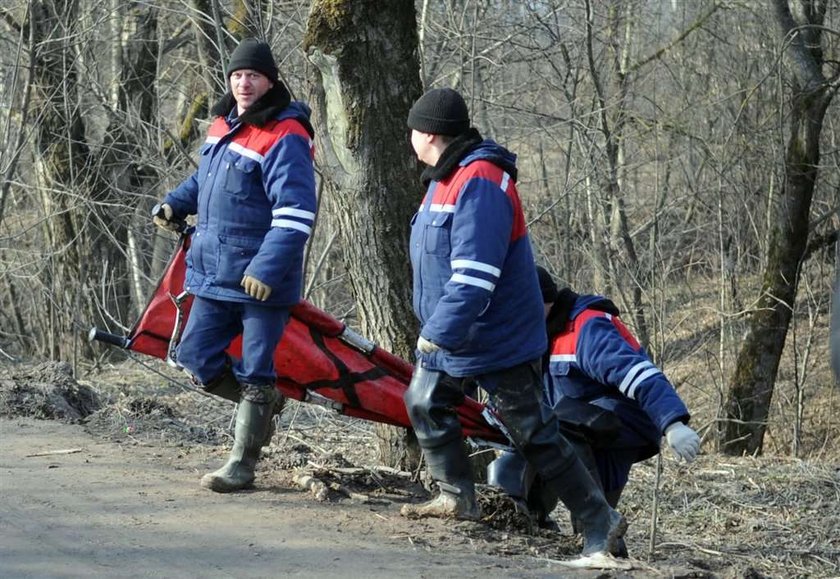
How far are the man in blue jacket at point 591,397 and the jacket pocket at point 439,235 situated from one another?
895 millimetres

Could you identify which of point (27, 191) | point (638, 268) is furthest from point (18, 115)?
point (638, 268)

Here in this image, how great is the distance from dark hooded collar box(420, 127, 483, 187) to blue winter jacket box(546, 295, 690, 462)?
3.44 ft

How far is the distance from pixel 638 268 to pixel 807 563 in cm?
472

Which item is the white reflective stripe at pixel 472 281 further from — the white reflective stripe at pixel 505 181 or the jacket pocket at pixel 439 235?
the white reflective stripe at pixel 505 181

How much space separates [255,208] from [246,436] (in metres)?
1.03

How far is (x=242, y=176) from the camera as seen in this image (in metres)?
5.19

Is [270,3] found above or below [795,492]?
above

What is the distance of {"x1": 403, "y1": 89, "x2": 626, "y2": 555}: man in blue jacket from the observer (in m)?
4.62

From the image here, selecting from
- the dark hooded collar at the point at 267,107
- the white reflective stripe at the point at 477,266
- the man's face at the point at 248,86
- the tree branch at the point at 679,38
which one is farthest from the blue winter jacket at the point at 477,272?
the tree branch at the point at 679,38

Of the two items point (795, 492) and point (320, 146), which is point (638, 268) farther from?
point (320, 146)

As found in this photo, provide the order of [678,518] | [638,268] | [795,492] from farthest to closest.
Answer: [638,268]
[795,492]
[678,518]

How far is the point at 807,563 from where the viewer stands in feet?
22.8

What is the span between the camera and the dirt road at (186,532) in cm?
444

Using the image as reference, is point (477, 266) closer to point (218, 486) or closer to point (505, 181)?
point (505, 181)
